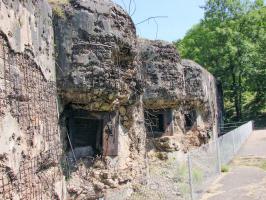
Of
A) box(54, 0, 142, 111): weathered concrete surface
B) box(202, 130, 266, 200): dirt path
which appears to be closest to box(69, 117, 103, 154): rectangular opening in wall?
box(54, 0, 142, 111): weathered concrete surface

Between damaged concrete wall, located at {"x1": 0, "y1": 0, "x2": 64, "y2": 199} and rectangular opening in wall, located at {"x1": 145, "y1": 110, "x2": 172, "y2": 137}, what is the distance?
21.0 feet

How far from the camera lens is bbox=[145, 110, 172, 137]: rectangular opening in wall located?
12.1 metres

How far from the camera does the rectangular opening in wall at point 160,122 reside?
1205 cm

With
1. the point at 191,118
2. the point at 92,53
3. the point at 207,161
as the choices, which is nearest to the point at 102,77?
the point at 92,53

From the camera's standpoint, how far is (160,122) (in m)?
12.4

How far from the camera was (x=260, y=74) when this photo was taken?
26781mm

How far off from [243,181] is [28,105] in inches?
262

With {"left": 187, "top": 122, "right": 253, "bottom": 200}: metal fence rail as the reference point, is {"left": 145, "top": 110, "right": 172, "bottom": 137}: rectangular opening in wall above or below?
above

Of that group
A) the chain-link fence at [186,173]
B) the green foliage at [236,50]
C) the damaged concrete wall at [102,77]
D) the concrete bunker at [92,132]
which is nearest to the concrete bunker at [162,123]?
the chain-link fence at [186,173]

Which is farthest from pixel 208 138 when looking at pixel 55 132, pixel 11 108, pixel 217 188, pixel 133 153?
pixel 11 108

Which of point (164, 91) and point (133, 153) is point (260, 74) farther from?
point (133, 153)

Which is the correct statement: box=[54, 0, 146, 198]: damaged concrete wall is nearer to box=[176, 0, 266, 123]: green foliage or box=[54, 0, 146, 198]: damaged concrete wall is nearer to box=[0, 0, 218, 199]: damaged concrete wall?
box=[0, 0, 218, 199]: damaged concrete wall

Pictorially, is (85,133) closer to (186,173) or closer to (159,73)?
(186,173)

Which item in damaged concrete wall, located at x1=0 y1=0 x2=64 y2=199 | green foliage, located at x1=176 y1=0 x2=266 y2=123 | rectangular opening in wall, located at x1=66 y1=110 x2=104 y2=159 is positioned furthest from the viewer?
green foliage, located at x1=176 y1=0 x2=266 y2=123
